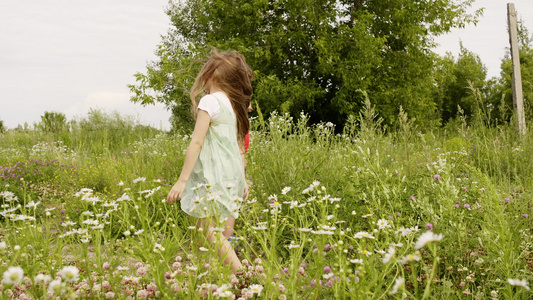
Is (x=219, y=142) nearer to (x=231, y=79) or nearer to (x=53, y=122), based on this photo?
(x=231, y=79)

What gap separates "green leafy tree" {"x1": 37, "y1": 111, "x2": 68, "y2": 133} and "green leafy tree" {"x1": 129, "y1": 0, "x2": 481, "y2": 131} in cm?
297

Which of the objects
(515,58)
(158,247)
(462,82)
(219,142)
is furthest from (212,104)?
(462,82)

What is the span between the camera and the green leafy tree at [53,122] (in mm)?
14892

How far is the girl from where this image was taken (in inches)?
114

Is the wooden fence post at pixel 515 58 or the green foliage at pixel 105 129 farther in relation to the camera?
the green foliage at pixel 105 129

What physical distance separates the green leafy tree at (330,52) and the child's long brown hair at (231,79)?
958 cm

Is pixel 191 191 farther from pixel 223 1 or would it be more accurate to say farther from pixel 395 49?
pixel 395 49

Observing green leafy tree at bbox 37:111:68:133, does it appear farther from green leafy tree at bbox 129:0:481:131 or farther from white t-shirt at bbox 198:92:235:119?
white t-shirt at bbox 198:92:235:119

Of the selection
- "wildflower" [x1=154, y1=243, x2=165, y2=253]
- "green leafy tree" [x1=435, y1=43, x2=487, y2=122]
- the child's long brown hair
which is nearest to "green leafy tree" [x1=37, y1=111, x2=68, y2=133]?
the child's long brown hair

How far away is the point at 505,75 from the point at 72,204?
29885mm

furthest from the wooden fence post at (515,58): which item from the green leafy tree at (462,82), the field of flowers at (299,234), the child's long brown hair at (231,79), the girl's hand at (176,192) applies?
the green leafy tree at (462,82)

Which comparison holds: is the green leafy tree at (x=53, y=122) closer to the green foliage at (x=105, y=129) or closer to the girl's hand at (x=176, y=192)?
the green foliage at (x=105, y=129)

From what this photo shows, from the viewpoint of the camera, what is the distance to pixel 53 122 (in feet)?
50.4

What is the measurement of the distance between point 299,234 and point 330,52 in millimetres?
10851
